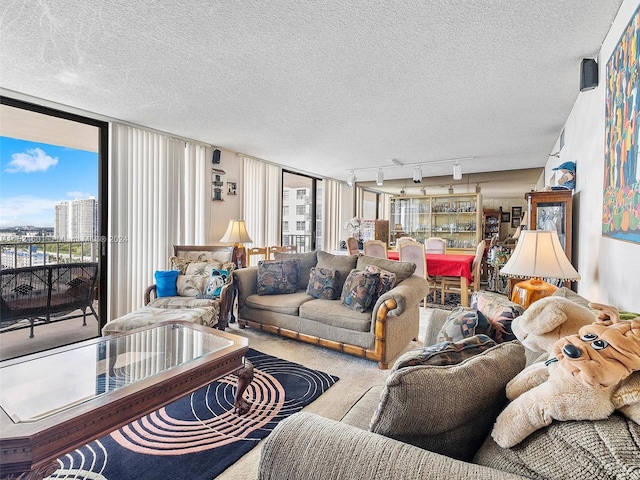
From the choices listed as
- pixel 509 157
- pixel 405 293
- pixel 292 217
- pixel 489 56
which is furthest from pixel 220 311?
pixel 509 157

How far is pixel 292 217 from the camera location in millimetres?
6723

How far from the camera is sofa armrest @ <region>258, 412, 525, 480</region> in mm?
682

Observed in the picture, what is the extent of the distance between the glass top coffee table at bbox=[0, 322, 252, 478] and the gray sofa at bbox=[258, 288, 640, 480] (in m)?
0.95

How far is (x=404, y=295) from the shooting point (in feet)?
8.62

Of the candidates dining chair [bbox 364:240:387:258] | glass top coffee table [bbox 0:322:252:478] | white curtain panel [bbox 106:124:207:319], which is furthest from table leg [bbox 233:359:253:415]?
dining chair [bbox 364:240:387:258]

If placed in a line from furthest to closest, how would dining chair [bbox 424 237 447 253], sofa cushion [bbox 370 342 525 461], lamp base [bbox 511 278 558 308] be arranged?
dining chair [bbox 424 237 447 253] < lamp base [bbox 511 278 558 308] < sofa cushion [bbox 370 342 525 461]

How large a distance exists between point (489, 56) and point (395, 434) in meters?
2.29

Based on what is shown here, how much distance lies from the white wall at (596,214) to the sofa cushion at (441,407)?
3.55 ft

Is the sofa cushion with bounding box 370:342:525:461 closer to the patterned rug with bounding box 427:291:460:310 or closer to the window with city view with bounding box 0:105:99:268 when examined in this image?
the window with city view with bounding box 0:105:99:268

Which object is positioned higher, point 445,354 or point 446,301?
point 445,354

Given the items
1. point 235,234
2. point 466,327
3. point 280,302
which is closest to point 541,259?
point 466,327

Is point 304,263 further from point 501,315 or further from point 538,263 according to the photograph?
point 501,315

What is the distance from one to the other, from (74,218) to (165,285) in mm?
1720

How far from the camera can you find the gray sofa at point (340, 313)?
2641mm
